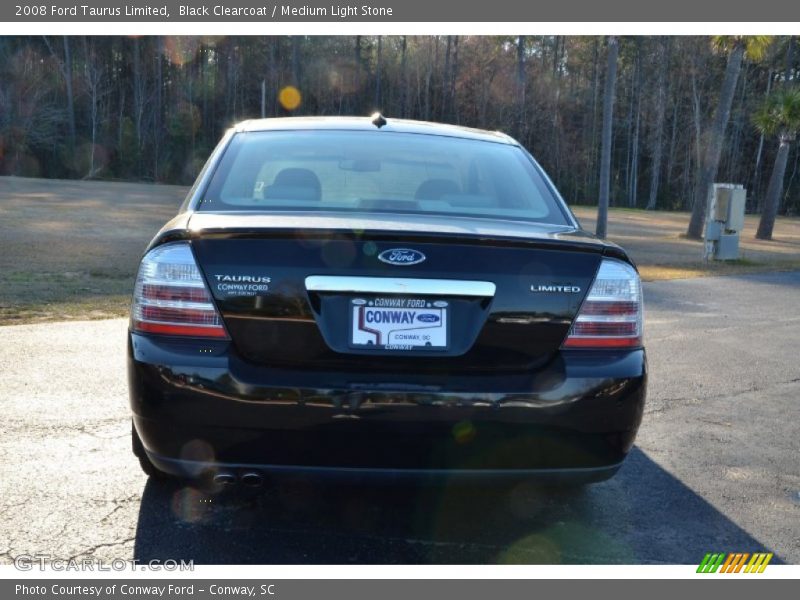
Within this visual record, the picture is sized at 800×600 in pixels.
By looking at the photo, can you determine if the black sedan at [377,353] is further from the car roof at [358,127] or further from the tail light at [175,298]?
the car roof at [358,127]

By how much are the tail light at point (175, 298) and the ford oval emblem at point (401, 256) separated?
0.59m

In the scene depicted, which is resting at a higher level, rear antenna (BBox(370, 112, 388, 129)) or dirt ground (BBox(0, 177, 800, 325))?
rear antenna (BBox(370, 112, 388, 129))

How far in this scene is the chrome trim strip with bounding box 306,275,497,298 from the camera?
2.79 metres

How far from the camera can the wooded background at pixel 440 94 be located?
198ft

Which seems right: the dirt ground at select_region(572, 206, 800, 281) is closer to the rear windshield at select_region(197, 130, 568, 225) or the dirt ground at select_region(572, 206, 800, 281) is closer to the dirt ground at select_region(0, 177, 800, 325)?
the dirt ground at select_region(0, 177, 800, 325)

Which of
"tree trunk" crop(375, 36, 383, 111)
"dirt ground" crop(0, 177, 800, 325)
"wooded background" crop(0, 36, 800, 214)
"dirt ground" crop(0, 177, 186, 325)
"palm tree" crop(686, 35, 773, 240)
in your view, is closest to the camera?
"dirt ground" crop(0, 177, 186, 325)

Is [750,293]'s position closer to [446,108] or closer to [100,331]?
[100,331]

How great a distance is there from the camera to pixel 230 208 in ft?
10.7

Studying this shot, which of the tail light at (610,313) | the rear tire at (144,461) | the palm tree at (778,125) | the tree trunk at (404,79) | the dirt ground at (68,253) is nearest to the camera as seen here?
the tail light at (610,313)

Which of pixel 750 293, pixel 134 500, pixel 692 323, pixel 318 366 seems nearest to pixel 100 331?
pixel 134 500

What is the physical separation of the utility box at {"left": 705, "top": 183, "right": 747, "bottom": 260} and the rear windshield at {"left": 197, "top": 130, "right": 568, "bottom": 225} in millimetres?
15749

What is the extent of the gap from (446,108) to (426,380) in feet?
207

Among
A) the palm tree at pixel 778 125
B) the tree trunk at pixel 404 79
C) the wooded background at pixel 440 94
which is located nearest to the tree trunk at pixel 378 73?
the wooded background at pixel 440 94

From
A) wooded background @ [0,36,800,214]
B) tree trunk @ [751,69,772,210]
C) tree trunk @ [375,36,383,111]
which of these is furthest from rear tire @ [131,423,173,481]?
tree trunk @ [751,69,772,210]
